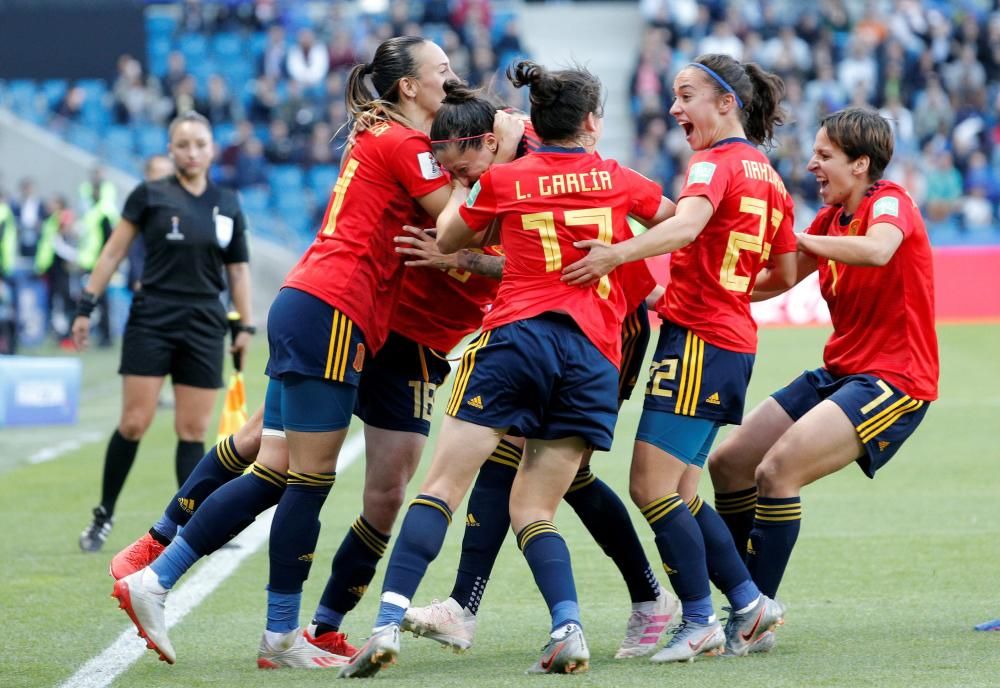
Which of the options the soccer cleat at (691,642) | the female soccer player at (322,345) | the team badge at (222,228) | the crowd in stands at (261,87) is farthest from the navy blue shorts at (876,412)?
the crowd in stands at (261,87)

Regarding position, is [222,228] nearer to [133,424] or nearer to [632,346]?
[133,424]

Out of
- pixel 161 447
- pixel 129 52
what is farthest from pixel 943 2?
pixel 161 447

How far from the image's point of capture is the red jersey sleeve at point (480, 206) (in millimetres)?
4754

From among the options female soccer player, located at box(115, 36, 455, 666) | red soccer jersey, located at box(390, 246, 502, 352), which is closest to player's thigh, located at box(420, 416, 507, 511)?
female soccer player, located at box(115, 36, 455, 666)

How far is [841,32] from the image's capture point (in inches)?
1105

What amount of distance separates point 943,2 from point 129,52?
15.6 metres

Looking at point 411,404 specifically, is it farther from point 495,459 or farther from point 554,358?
point 554,358

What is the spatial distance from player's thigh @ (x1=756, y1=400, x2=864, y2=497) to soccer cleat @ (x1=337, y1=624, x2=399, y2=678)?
149 cm

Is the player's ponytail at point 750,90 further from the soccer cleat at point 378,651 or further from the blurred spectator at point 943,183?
the blurred spectator at point 943,183

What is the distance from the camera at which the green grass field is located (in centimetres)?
484

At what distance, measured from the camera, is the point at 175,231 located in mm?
7617

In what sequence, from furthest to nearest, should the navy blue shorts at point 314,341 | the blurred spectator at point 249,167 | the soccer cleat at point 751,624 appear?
the blurred spectator at point 249,167 < the soccer cleat at point 751,624 < the navy blue shorts at point 314,341

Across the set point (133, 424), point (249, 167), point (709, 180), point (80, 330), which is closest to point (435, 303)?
point (709, 180)

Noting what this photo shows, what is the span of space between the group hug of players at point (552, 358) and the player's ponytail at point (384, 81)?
0.01 metres
